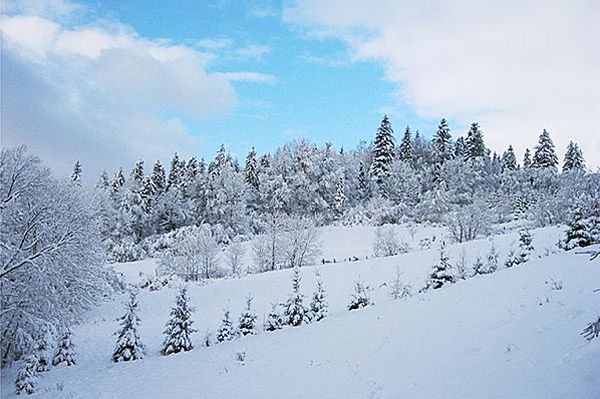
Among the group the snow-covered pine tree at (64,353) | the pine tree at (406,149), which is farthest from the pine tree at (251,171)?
the snow-covered pine tree at (64,353)

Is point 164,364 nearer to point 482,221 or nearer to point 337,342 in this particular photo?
point 337,342

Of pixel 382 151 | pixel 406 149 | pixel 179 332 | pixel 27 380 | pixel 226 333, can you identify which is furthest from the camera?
pixel 406 149

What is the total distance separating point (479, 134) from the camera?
55188 millimetres

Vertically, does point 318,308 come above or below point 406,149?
below

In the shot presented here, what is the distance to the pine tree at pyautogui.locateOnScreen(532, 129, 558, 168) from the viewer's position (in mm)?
53062

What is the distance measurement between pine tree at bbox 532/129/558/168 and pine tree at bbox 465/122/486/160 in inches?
254

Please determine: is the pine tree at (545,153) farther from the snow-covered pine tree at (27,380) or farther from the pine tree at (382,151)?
the snow-covered pine tree at (27,380)

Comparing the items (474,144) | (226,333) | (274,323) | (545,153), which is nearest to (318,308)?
(274,323)

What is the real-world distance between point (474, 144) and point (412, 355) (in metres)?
51.4

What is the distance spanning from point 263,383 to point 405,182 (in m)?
38.3

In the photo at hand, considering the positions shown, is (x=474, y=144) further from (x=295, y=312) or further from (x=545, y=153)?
(x=295, y=312)

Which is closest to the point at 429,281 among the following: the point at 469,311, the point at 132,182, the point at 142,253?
the point at 469,311

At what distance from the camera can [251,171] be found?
176 ft

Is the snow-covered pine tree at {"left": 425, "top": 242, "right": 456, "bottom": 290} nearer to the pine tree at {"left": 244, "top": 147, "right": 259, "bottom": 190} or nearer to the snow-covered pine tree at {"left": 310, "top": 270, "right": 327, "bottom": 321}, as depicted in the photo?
the snow-covered pine tree at {"left": 310, "top": 270, "right": 327, "bottom": 321}
